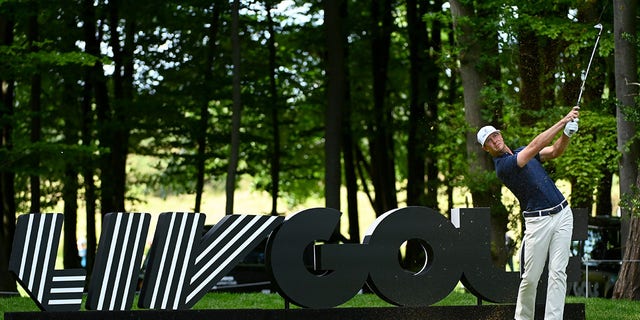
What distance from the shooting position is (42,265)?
9.80m

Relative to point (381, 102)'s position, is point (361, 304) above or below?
below

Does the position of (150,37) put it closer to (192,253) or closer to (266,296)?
(266,296)

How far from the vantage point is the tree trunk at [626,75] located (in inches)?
657

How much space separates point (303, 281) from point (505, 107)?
33.1 ft

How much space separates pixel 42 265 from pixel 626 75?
10.4 metres

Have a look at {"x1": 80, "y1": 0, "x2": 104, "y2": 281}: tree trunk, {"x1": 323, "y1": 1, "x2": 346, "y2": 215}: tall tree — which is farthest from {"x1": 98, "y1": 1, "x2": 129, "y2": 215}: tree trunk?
{"x1": 323, "y1": 1, "x2": 346, "y2": 215}: tall tree

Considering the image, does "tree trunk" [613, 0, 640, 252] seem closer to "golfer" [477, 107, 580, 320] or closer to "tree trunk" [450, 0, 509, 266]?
"tree trunk" [450, 0, 509, 266]

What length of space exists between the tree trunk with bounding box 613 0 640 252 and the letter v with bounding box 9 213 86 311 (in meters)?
9.55

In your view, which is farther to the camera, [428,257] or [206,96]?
[206,96]

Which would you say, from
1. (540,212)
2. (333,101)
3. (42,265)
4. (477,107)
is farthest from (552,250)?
(333,101)

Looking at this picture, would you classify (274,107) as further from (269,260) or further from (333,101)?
(269,260)

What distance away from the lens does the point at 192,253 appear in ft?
34.2

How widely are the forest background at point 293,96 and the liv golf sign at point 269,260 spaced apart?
7059 mm

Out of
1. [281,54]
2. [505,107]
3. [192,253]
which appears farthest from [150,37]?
[192,253]
